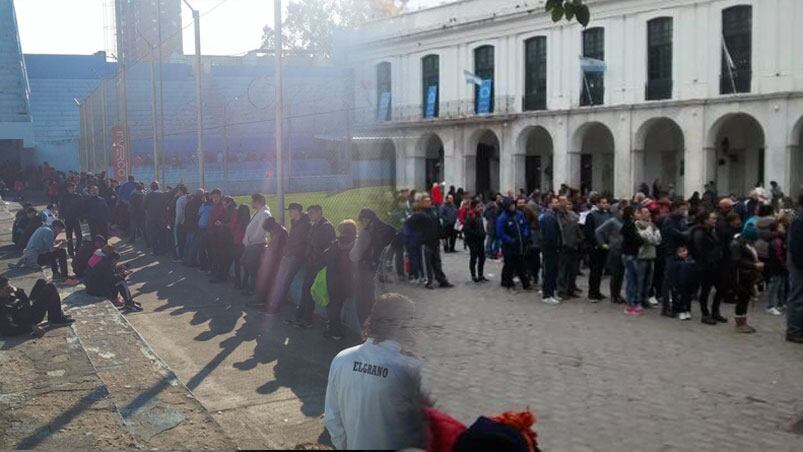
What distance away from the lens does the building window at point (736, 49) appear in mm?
27547

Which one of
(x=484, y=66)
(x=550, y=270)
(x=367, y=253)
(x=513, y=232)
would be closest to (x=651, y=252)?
(x=550, y=270)

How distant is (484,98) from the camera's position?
24.8 m

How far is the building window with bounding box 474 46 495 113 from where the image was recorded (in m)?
25.7

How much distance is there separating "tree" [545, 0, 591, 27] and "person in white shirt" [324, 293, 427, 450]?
2040 mm

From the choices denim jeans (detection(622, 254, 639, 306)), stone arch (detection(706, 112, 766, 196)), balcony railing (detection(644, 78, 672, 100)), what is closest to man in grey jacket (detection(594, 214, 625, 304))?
denim jeans (detection(622, 254, 639, 306))

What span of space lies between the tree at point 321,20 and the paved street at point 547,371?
128 inches

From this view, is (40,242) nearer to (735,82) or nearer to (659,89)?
(659,89)

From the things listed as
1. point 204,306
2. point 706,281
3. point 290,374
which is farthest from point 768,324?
point 204,306

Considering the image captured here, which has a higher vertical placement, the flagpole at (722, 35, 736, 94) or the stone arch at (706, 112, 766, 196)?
the flagpole at (722, 35, 736, 94)

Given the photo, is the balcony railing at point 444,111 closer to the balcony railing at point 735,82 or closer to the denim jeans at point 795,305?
the denim jeans at point 795,305

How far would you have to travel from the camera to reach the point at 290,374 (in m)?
8.91

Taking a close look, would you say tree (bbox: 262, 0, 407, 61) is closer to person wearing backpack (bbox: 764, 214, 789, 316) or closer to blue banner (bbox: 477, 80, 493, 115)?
person wearing backpack (bbox: 764, 214, 789, 316)

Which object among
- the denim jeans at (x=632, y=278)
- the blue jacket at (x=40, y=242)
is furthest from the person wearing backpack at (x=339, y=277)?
the blue jacket at (x=40, y=242)

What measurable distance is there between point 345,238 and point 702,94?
21.8 m
